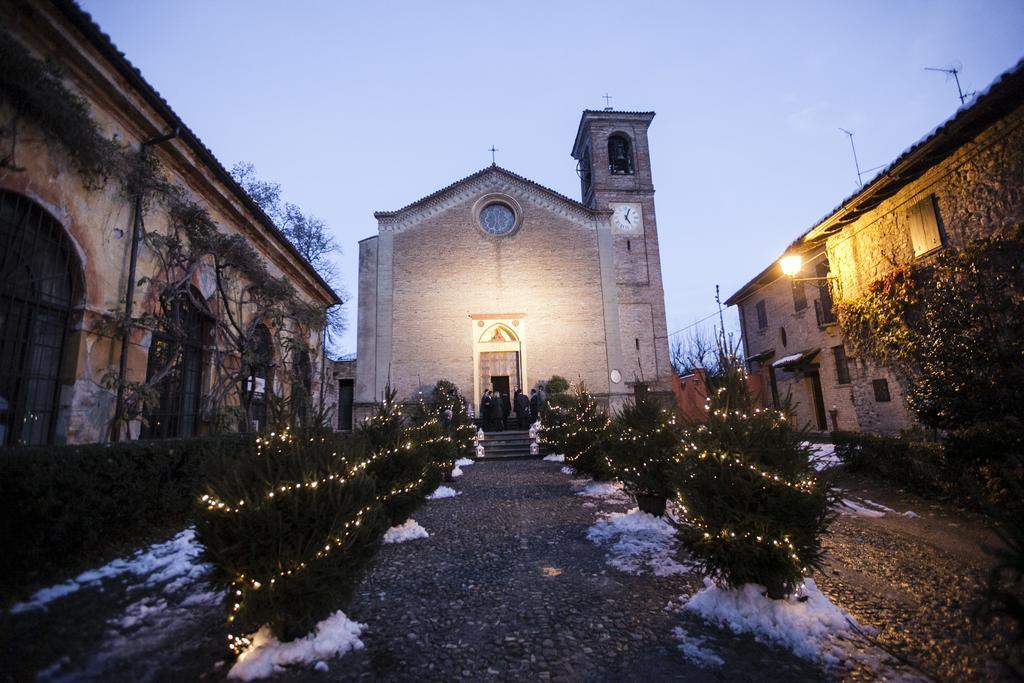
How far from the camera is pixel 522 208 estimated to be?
22.6m

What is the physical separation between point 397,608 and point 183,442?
398 centimetres

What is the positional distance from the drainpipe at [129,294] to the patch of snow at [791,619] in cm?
775

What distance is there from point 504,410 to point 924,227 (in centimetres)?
1352

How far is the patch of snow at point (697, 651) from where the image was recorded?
2860mm

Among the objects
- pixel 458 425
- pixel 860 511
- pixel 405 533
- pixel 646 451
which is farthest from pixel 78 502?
pixel 458 425

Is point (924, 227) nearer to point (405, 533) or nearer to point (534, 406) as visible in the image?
point (405, 533)

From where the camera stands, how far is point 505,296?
21.5m

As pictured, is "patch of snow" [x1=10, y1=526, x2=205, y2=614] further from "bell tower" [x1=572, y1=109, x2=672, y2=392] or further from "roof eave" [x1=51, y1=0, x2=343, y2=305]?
"bell tower" [x1=572, y1=109, x2=672, y2=392]

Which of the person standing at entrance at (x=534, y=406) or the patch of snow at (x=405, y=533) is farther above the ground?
the person standing at entrance at (x=534, y=406)

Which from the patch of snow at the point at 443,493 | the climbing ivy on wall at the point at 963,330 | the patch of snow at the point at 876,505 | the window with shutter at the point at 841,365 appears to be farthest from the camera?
the window with shutter at the point at 841,365

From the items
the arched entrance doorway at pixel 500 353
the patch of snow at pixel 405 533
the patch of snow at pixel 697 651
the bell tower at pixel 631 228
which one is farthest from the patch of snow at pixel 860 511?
the arched entrance doorway at pixel 500 353

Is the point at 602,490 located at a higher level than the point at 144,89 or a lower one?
lower

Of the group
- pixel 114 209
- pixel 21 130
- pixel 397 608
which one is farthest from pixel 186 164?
pixel 397 608

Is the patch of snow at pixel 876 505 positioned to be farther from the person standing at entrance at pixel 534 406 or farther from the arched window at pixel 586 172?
the arched window at pixel 586 172
